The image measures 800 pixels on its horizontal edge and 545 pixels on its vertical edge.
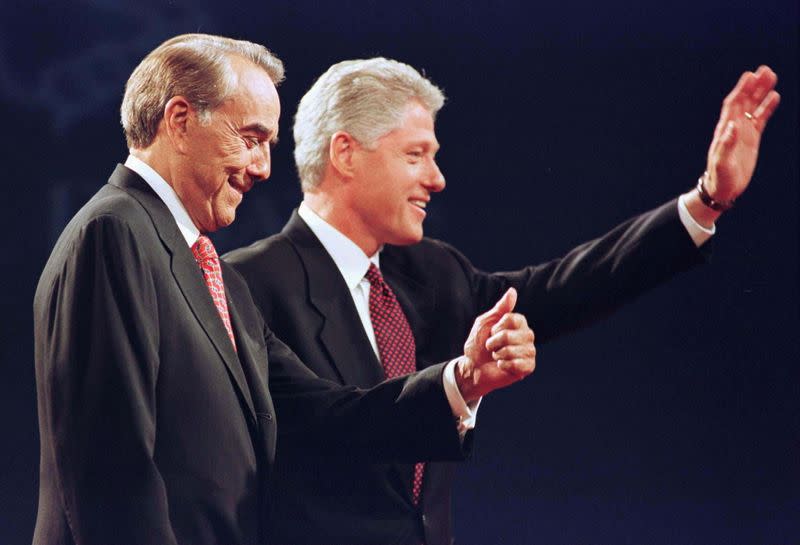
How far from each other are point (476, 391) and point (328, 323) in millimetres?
459

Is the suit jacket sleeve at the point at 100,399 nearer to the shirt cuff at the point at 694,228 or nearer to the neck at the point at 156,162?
the neck at the point at 156,162

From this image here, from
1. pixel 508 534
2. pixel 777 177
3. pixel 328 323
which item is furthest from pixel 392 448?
pixel 777 177

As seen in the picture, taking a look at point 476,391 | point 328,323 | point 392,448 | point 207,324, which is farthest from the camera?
point 328,323

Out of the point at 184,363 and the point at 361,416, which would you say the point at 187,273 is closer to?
the point at 184,363

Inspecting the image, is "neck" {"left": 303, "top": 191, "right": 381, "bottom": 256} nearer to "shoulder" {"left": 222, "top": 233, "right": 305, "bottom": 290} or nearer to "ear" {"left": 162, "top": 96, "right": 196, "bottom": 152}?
"shoulder" {"left": 222, "top": 233, "right": 305, "bottom": 290}

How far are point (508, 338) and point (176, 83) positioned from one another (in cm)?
64

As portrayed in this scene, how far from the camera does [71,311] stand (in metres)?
1.50

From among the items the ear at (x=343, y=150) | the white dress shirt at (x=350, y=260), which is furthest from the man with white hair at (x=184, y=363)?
the ear at (x=343, y=150)

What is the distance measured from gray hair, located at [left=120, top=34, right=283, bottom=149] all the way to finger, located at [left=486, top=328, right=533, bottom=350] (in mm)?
556

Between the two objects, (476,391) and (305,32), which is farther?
(305,32)

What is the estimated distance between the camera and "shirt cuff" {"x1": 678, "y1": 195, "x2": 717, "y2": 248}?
228 centimetres

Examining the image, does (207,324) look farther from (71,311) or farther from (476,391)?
(476,391)

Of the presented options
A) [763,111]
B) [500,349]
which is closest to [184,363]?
[500,349]

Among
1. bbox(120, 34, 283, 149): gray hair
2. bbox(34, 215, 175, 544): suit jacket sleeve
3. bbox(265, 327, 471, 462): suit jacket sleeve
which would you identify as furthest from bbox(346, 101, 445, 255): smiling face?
bbox(34, 215, 175, 544): suit jacket sleeve
